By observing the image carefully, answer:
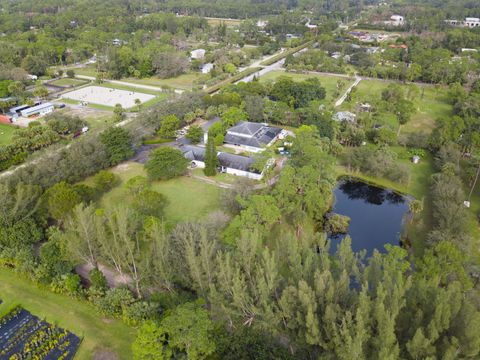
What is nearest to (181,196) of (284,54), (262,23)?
(284,54)

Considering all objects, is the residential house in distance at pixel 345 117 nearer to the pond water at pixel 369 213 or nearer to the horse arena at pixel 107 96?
the pond water at pixel 369 213

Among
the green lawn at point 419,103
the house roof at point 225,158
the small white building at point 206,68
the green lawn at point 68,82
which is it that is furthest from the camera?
the small white building at point 206,68

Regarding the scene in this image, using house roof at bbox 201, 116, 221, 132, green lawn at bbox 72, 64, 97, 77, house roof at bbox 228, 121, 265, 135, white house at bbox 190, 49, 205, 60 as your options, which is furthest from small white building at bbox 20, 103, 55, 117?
white house at bbox 190, 49, 205, 60

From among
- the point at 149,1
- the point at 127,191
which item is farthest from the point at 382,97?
the point at 149,1

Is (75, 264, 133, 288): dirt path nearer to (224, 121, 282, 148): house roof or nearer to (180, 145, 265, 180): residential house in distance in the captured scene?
(180, 145, 265, 180): residential house in distance

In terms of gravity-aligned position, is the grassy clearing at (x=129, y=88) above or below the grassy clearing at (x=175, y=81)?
below

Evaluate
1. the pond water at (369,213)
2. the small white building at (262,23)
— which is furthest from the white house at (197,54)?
the pond water at (369,213)

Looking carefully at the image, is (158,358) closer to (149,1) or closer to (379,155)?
(379,155)

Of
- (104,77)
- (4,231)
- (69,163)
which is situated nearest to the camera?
(4,231)
